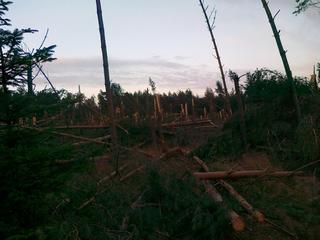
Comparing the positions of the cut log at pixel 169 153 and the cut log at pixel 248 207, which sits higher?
the cut log at pixel 169 153

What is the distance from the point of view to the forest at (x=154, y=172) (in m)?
4.79

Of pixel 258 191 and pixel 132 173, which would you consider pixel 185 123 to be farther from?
pixel 258 191

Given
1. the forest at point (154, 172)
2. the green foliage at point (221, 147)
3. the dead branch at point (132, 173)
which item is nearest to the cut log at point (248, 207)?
the forest at point (154, 172)

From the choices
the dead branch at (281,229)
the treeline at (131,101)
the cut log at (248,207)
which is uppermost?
the treeline at (131,101)

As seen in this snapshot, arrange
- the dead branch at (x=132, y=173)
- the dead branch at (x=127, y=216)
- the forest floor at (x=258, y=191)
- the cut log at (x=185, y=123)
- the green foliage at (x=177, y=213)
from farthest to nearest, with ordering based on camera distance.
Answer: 1. the cut log at (x=185, y=123)
2. the dead branch at (x=132, y=173)
3. the forest floor at (x=258, y=191)
4. the dead branch at (x=127, y=216)
5. the green foliage at (x=177, y=213)

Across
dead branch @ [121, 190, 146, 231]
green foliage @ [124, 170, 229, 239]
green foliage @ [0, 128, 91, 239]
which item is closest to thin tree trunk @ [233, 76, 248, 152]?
green foliage @ [124, 170, 229, 239]

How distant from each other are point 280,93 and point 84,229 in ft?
38.2

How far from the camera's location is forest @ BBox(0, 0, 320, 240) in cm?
479

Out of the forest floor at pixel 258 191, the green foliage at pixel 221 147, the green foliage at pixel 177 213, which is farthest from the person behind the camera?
the green foliage at pixel 221 147

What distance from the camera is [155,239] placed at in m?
6.52

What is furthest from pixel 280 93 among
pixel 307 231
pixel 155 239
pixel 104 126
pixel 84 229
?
pixel 84 229

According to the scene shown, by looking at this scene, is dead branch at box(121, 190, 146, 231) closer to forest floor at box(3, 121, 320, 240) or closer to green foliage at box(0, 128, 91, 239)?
forest floor at box(3, 121, 320, 240)

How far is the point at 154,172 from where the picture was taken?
27.0 ft

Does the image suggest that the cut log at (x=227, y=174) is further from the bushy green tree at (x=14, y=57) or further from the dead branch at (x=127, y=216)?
the bushy green tree at (x=14, y=57)
